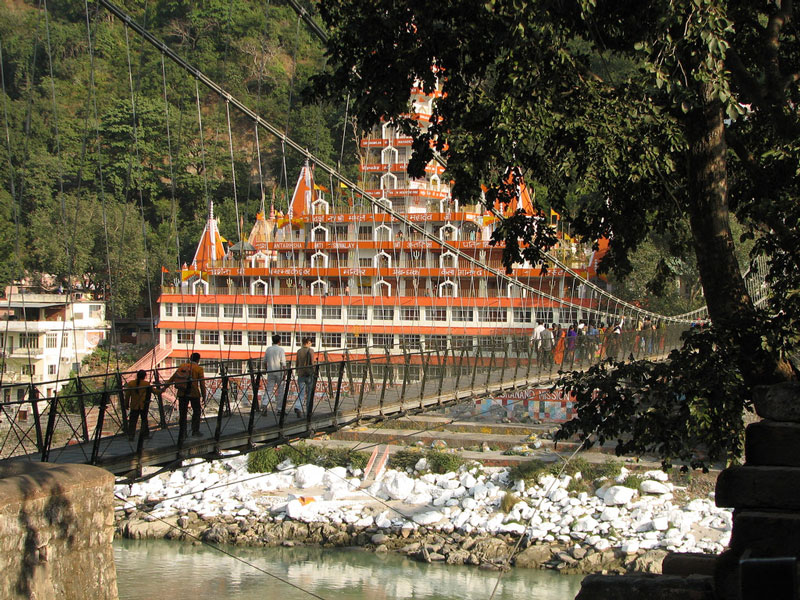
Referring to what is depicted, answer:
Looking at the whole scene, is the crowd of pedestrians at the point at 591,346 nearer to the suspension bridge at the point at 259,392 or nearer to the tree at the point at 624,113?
the suspension bridge at the point at 259,392

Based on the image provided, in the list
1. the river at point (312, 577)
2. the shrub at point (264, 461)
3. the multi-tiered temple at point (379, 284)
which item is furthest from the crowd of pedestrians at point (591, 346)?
the multi-tiered temple at point (379, 284)

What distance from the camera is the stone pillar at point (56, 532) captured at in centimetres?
380

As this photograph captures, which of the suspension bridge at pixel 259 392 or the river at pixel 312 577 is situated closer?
the suspension bridge at pixel 259 392

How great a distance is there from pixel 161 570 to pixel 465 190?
9.15 meters

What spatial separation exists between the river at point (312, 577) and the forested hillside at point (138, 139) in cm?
1499

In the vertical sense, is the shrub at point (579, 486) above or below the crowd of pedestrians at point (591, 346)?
below

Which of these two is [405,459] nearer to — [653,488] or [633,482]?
[633,482]

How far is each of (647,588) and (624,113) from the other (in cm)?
259

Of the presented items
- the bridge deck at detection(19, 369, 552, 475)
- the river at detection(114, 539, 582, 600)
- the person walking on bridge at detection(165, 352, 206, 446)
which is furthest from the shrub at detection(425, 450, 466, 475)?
the person walking on bridge at detection(165, 352, 206, 446)

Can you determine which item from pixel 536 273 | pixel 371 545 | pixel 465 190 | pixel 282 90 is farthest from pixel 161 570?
pixel 282 90

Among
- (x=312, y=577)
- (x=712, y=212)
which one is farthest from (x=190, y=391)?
(x=312, y=577)

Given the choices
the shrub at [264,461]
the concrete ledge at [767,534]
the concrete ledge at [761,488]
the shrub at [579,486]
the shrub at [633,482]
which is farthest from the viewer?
the shrub at [264,461]

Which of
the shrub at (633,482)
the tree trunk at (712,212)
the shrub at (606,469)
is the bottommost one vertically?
the shrub at (633,482)

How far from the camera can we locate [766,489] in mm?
3525
